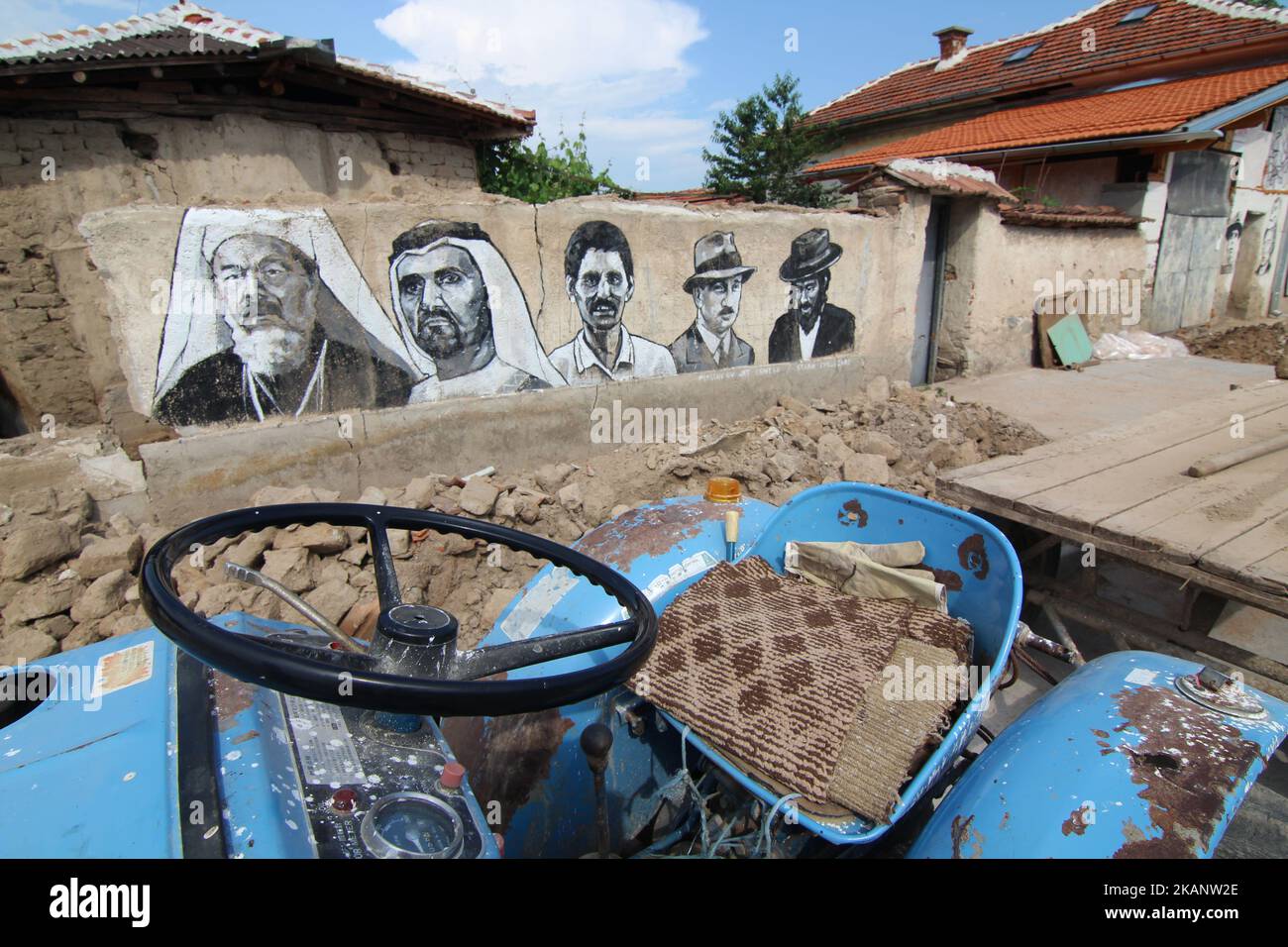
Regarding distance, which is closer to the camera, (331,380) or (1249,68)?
(331,380)

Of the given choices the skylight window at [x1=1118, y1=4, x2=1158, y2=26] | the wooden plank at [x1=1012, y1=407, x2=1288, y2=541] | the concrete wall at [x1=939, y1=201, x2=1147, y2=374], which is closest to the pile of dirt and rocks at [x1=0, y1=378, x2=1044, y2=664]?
the wooden plank at [x1=1012, y1=407, x2=1288, y2=541]

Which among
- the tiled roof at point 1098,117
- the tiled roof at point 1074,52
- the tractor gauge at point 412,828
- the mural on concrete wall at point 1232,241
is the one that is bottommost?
the tractor gauge at point 412,828

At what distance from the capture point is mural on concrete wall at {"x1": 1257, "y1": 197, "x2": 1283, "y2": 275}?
545 inches

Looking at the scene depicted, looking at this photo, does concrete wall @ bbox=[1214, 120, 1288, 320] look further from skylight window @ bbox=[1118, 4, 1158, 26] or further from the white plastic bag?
the white plastic bag

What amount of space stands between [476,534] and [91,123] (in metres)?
7.18

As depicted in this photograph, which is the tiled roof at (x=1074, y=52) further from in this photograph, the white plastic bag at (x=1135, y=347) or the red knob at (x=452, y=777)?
the red knob at (x=452, y=777)

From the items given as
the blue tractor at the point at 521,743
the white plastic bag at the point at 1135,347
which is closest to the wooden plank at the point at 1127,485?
the blue tractor at the point at 521,743

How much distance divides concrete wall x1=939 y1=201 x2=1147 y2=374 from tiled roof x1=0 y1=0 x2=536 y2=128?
630 cm

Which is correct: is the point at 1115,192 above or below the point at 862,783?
above

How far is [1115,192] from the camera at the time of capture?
11.3 metres

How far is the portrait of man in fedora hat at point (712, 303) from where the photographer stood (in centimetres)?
662

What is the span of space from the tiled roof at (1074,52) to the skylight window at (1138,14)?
0.09 m
